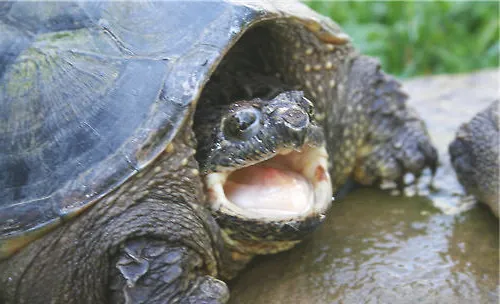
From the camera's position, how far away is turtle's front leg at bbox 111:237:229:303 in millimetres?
1760


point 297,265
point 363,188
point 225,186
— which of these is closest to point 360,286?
point 297,265

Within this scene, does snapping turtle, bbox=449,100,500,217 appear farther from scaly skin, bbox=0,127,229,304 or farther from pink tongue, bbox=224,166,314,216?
scaly skin, bbox=0,127,229,304

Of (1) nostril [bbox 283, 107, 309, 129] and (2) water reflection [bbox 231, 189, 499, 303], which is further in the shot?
(2) water reflection [bbox 231, 189, 499, 303]

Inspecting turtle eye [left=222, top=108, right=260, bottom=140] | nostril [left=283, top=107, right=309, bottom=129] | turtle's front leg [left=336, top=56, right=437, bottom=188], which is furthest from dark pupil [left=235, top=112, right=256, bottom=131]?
turtle's front leg [left=336, top=56, right=437, bottom=188]

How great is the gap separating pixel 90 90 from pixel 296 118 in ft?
2.06

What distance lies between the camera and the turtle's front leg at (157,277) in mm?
1760

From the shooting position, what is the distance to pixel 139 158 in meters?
1.78

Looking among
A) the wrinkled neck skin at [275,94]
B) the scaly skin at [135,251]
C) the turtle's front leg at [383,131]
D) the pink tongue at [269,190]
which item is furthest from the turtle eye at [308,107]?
the turtle's front leg at [383,131]

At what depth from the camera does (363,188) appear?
2758 millimetres

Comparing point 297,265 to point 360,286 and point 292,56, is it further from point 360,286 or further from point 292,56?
point 292,56

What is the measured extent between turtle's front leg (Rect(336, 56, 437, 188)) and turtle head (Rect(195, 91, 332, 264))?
2.30 feet

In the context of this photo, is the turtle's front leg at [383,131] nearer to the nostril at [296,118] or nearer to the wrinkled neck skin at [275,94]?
the wrinkled neck skin at [275,94]

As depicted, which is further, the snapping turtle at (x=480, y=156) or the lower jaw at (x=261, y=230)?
the snapping turtle at (x=480, y=156)

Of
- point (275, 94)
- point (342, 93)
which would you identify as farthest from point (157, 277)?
point (342, 93)
